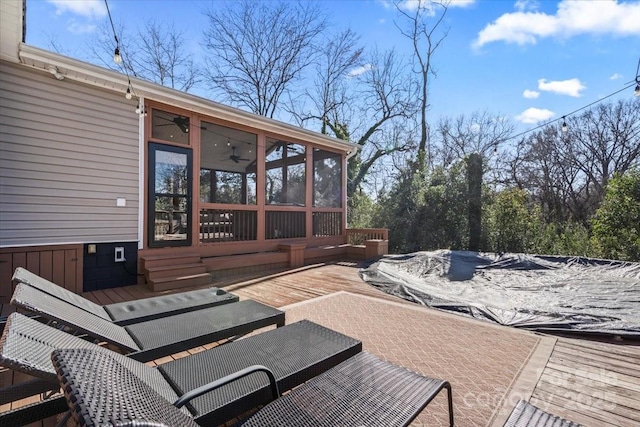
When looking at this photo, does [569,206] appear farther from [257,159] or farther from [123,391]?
[123,391]

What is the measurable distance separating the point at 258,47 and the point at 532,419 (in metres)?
16.2

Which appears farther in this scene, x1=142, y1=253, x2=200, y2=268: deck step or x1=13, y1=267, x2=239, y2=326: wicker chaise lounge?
x1=142, y1=253, x2=200, y2=268: deck step

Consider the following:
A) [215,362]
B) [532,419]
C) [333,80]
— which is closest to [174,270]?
[215,362]

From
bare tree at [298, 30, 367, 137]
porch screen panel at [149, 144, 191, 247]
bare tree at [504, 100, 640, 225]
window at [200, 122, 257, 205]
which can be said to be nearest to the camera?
porch screen panel at [149, 144, 191, 247]

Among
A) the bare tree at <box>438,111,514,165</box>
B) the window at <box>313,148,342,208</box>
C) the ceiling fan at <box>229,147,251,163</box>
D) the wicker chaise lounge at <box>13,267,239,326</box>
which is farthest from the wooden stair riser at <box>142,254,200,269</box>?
the bare tree at <box>438,111,514,165</box>

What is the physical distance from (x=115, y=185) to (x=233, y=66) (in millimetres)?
11394

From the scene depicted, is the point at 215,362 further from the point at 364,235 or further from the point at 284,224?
the point at 364,235

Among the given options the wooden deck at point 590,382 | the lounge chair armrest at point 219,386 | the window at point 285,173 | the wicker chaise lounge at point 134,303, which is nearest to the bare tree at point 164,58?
the window at point 285,173

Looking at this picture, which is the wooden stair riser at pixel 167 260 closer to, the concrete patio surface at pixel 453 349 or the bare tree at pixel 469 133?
the concrete patio surface at pixel 453 349

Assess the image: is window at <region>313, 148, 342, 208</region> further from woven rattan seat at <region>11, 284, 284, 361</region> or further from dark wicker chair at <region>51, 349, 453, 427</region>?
dark wicker chair at <region>51, 349, 453, 427</region>

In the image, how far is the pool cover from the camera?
341 cm

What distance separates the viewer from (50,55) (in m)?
4.08

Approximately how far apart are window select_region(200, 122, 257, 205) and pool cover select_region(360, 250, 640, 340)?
346 centimetres

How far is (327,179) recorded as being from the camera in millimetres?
8875
